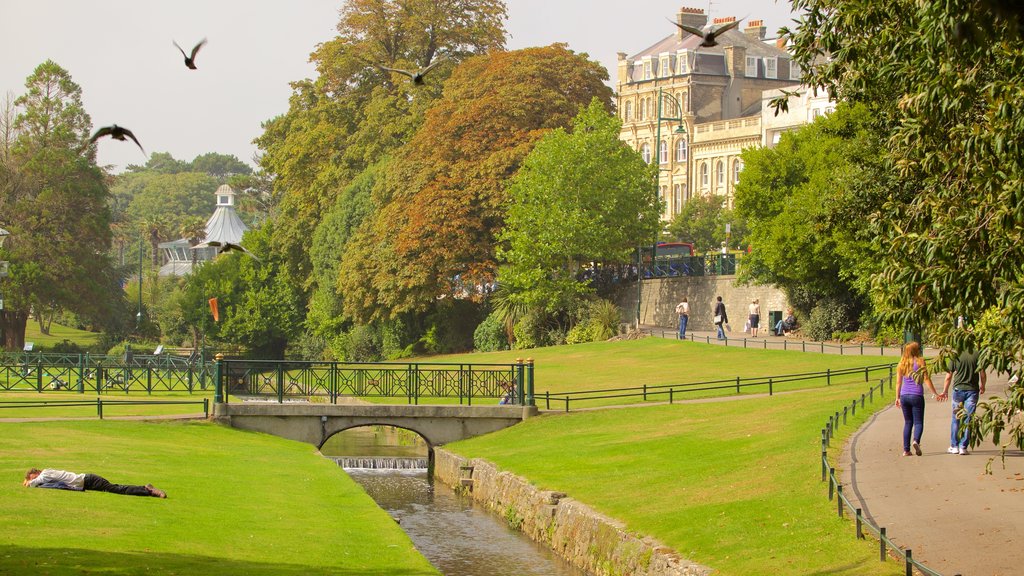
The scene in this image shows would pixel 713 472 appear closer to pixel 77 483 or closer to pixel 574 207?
pixel 77 483

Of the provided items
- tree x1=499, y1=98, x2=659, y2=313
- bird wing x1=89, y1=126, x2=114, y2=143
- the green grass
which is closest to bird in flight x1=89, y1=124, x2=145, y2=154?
bird wing x1=89, y1=126, x2=114, y2=143

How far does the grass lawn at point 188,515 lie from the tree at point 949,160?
7.90 metres

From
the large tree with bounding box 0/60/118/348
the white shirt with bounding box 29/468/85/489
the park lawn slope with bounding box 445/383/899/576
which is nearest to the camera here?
the park lawn slope with bounding box 445/383/899/576

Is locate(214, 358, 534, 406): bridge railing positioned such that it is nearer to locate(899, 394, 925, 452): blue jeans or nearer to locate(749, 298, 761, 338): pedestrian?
locate(899, 394, 925, 452): blue jeans

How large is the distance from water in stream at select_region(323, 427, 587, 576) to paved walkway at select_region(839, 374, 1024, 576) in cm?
520

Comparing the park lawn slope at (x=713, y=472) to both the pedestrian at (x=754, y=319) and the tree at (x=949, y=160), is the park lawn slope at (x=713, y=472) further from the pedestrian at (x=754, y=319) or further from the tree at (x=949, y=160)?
the pedestrian at (x=754, y=319)

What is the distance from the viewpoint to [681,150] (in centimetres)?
10662

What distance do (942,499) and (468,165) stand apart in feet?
153

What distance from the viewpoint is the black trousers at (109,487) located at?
21.4 meters

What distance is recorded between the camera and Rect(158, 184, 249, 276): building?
425 feet

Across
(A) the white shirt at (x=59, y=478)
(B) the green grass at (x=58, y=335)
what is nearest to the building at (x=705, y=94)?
(B) the green grass at (x=58, y=335)

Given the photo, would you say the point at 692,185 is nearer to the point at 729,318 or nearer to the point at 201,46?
the point at 729,318

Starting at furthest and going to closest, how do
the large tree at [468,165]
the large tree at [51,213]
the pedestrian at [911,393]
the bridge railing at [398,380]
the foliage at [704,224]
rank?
the foliage at [704,224]
the large tree at [51,213]
the large tree at [468,165]
the bridge railing at [398,380]
the pedestrian at [911,393]

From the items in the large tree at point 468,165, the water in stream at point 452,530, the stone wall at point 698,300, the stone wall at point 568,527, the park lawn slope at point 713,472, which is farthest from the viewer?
the large tree at point 468,165
